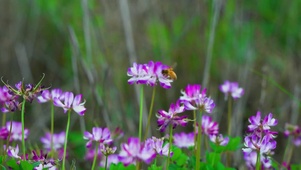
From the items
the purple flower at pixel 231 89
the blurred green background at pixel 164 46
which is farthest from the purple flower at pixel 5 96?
the blurred green background at pixel 164 46

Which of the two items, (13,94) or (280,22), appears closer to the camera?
(13,94)

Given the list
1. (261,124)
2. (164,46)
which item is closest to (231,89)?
(261,124)

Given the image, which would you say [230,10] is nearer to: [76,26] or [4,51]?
[76,26]

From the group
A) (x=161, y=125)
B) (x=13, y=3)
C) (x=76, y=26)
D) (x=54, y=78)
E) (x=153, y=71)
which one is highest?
(x=13, y=3)

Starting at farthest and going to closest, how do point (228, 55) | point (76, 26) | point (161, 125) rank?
1. point (76, 26)
2. point (228, 55)
3. point (161, 125)

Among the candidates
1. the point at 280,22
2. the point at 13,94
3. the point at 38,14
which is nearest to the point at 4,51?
the point at 38,14

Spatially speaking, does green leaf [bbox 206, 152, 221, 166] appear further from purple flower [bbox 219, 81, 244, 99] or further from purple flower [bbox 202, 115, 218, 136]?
purple flower [bbox 219, 81, 244, 99]

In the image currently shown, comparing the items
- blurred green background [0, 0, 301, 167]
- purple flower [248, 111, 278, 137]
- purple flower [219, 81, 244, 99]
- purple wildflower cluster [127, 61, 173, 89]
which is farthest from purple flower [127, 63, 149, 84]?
blurred green background [0, 0, 301, 167]
